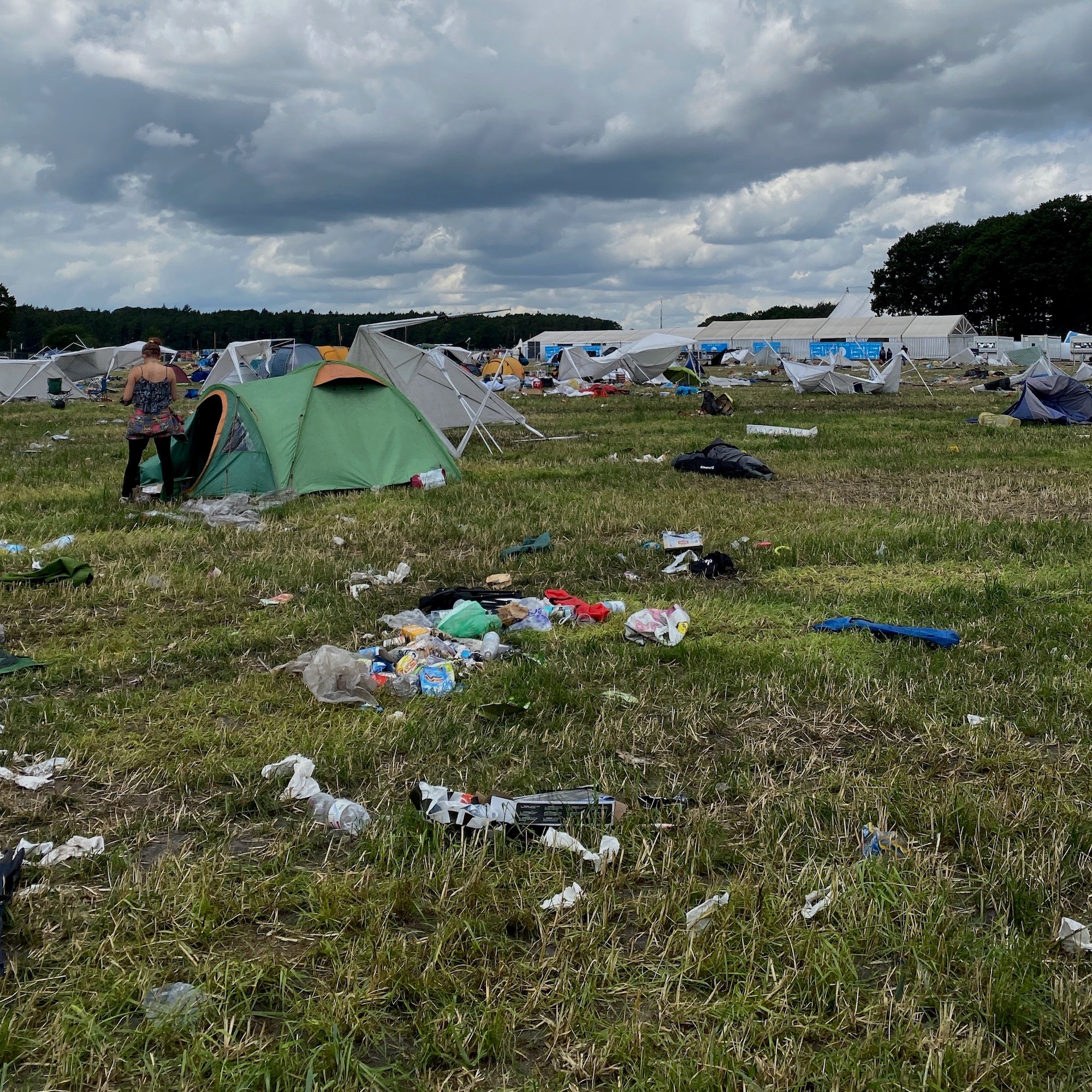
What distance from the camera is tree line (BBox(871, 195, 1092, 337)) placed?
7450 centimetres

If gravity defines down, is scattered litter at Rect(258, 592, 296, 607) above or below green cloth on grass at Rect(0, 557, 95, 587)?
below

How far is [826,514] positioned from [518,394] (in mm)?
25456

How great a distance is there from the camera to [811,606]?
20.8ft

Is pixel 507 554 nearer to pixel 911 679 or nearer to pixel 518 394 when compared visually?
pixel 911 679

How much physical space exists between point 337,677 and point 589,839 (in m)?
1.89

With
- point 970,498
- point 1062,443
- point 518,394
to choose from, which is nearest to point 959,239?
point 518,394

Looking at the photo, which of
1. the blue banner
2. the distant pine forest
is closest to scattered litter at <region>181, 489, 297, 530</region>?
the blue banner

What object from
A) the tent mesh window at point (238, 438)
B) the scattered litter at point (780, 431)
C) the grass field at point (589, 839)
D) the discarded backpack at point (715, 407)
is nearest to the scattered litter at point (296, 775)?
the grass field at point (589, 839)

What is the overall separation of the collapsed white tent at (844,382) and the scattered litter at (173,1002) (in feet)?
102

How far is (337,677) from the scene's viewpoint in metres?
4.87

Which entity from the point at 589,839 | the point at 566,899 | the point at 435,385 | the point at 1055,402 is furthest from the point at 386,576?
the point at 1055,402

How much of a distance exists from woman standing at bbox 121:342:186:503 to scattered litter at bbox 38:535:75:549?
2.03 metres

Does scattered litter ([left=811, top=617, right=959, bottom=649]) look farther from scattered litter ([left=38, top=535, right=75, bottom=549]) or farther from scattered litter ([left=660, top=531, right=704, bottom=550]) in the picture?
scattered litter ([left=38, top=535, right=75, bottom=549])

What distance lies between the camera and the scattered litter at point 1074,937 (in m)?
2.79
